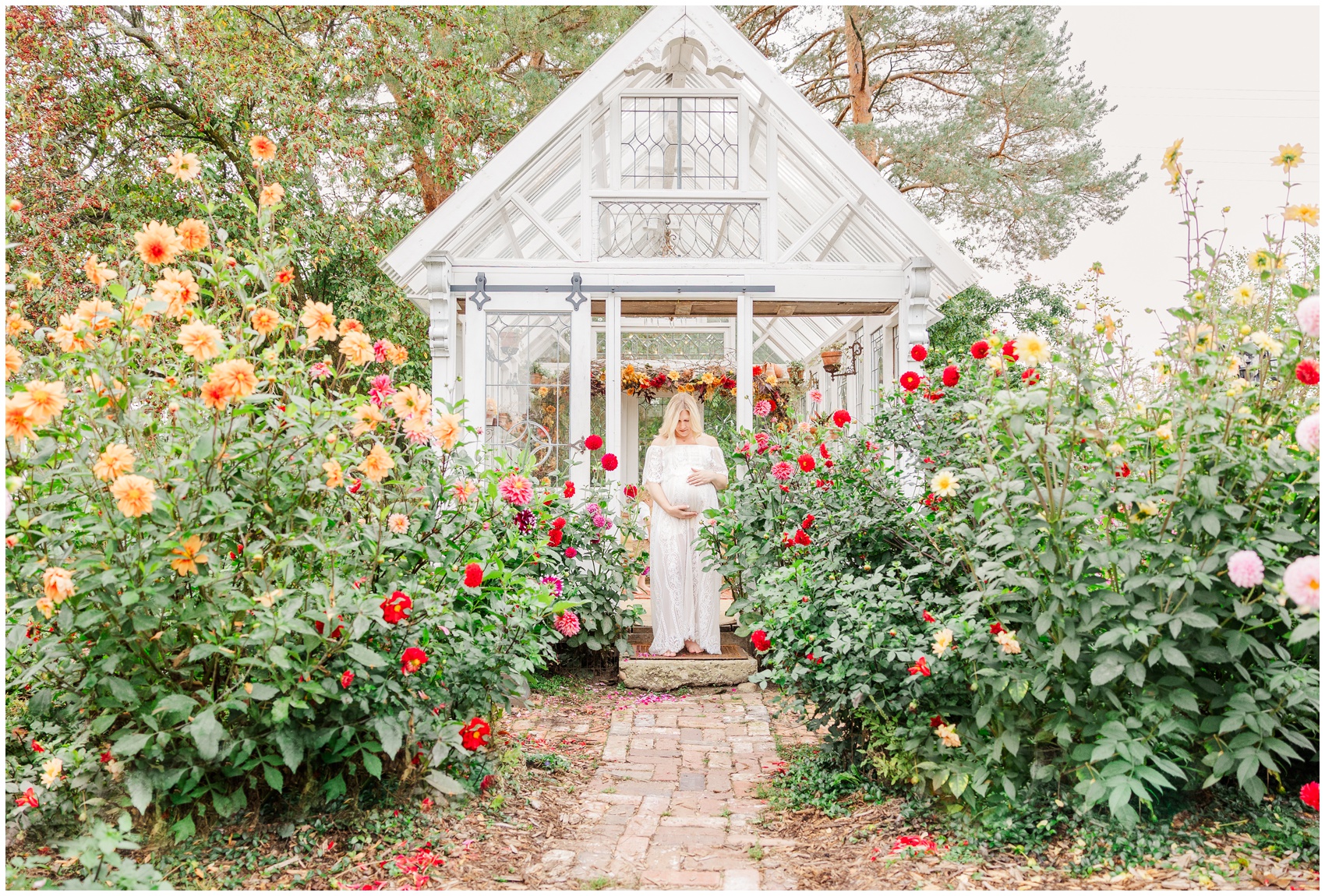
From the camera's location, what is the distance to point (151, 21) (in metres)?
10.5

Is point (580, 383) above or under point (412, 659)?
above

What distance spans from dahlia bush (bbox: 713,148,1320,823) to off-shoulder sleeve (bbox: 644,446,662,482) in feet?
8.97

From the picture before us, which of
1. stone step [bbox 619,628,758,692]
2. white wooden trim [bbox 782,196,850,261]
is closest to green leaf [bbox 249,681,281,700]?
stone step [bbox 619,628,758,692]

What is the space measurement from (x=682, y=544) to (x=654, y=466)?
0.55 meters

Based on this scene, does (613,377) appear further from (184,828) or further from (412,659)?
(184,828)

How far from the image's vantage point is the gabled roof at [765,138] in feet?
19.9

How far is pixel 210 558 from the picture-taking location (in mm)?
2566

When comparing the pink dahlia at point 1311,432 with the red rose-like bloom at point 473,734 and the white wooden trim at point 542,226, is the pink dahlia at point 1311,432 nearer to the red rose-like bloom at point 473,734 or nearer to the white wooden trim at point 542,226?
the red rose-like bloom at point 473,734

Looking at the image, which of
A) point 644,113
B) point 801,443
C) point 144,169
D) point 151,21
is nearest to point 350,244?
point 144,169

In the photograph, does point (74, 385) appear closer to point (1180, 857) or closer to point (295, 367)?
point (295, 367)

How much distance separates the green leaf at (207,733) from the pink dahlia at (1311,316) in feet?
10.2

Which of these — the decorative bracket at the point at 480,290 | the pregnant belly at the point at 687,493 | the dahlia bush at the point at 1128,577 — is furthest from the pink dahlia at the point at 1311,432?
the decorative bracket at the point at 480,290

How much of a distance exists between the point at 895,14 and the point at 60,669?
1404 centimetres

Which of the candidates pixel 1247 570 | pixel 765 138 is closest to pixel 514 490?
pixel 1247 570
